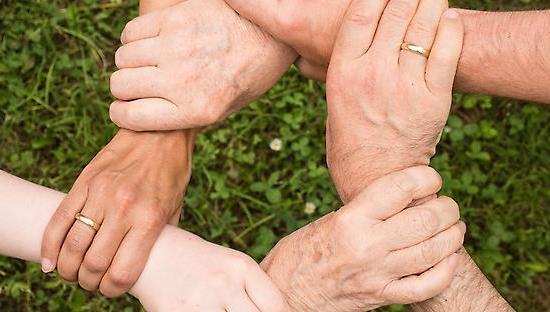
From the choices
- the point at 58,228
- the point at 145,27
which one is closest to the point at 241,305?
the point at 58,228

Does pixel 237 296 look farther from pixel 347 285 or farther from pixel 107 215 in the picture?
pixel 107 215

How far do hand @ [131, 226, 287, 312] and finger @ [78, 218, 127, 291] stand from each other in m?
0.11

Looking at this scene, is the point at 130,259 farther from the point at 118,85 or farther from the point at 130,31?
the point at 130,31

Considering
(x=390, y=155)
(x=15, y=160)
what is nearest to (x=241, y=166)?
(x=15, y=160)

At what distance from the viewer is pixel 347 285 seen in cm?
214

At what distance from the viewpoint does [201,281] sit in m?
2.15

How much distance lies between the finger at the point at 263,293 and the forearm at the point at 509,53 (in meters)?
0.81

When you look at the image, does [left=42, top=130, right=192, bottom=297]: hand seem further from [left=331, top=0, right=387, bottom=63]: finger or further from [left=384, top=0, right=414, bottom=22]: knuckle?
[left=384, top=0, right=414, bottom=22]: knuckle

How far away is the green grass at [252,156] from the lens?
3174mm

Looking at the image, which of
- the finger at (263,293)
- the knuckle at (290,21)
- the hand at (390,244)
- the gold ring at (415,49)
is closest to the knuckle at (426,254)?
the hand at (390,244)

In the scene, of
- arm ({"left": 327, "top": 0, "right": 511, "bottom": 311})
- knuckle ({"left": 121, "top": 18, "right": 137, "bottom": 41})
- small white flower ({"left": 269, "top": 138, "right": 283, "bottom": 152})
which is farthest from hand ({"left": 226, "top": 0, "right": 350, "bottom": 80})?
small white flower ({"left": 269, "top": 138, "right": 283, "bottom": 152})

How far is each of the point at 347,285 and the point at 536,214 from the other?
1.43 metres

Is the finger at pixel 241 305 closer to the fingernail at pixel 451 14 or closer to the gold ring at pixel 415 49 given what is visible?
the gold ring at pixel 415 49

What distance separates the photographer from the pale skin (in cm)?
207
